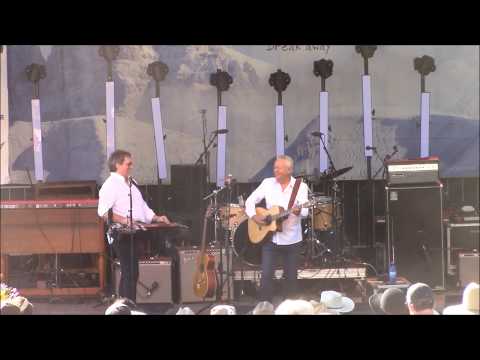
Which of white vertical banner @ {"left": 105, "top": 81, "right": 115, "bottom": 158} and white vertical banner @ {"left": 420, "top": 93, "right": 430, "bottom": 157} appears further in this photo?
white vertical banner @ {"left": 420, "top": 93, "right": 430, "bottom": 157}

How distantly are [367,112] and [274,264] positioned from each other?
2767mm

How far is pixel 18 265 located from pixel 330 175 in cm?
414

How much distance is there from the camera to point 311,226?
29.7 feet

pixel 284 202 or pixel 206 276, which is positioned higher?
pixel 284 202

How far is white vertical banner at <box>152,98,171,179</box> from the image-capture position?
9.43 m

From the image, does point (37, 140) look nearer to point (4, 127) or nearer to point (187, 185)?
point (4, 127)

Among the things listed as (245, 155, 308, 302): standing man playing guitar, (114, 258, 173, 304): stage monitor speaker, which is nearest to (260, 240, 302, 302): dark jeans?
(245, 155, 308, 302): standing man playing guitar

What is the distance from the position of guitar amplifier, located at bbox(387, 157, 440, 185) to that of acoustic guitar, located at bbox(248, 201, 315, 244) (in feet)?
4.63

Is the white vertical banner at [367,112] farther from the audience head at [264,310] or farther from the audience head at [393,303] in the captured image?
the audience head at [264,310]

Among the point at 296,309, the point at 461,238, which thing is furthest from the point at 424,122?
the point at 296,309

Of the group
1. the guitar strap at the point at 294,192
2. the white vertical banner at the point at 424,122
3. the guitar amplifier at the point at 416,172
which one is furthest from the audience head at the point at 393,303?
the white vertical banner at the point at 424,122

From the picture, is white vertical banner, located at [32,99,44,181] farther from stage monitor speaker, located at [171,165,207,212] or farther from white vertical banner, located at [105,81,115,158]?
stage monitor speaker, located at [171,165,207,212]

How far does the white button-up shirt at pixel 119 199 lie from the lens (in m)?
7.49
